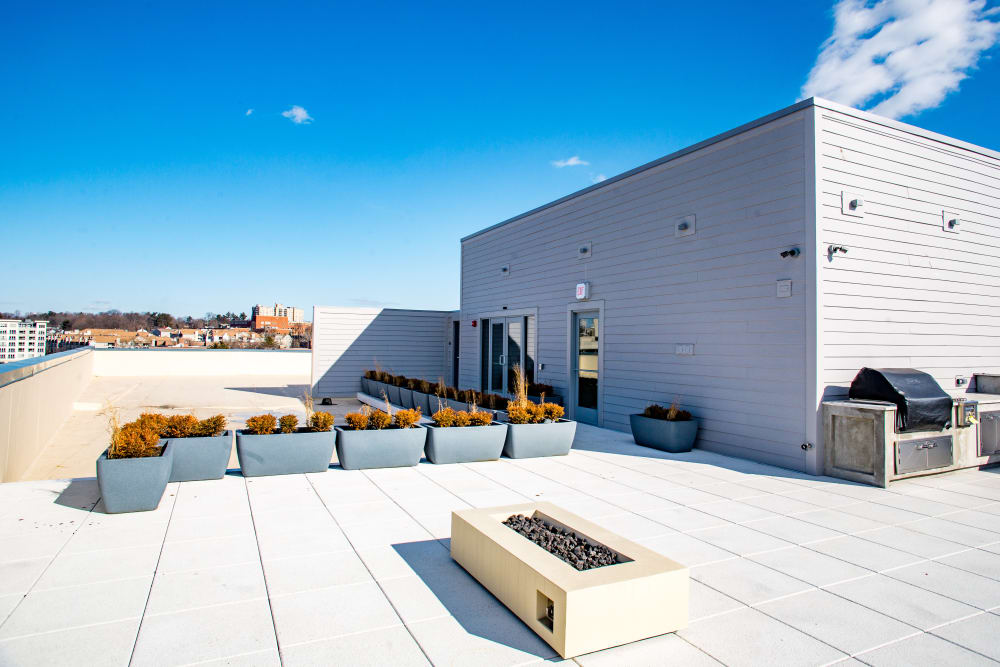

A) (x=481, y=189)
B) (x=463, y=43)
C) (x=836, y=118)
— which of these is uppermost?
(x=463, y=43)

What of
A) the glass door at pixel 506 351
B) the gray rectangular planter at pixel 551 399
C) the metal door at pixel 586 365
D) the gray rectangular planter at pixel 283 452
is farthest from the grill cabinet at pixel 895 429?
the glass door at pixel 506 351

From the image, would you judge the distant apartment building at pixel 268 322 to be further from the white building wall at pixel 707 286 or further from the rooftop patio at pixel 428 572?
the rooftop patio at pixel 428 572

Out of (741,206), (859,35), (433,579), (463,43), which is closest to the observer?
(433,579)

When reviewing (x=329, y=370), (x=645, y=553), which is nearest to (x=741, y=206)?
(x=645, y=553)

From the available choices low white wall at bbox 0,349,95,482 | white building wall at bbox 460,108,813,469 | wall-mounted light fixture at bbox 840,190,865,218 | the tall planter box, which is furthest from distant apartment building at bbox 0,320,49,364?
wall-mounted light fixture at bbox 840,190,865,218

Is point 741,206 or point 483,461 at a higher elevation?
point 741,206

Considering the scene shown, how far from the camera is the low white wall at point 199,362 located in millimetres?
19422

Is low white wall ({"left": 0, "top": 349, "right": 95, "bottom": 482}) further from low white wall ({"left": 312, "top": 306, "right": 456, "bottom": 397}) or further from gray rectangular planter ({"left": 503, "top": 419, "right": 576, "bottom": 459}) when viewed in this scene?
low white wall ({"left": 312, "top": 306, "right": 456, "bottom": 397})

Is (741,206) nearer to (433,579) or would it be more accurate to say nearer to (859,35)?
(859,35)

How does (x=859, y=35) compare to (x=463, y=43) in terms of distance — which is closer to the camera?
(x=859, y=35)

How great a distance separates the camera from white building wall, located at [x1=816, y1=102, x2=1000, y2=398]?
548 centimetres

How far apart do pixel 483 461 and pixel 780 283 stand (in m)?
3.66

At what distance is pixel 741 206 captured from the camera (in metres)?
6.13

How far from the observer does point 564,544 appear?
268 centimetres
